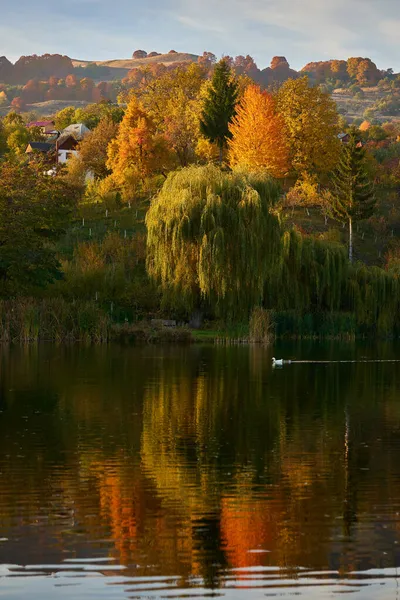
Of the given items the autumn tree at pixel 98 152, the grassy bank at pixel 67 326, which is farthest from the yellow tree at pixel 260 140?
the grassy bank at pixel 67 326

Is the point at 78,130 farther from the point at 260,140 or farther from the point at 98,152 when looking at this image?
the point at 260,140

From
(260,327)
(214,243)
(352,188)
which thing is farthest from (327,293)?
(352,188)

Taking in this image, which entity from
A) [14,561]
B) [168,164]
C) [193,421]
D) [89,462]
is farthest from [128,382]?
[168,164]

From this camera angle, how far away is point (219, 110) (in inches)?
3521

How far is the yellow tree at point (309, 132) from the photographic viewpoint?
8788 centimetres

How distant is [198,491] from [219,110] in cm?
7806

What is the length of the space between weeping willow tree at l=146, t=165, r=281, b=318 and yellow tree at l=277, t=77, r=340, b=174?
38228 millimetres

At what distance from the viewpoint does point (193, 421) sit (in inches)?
831

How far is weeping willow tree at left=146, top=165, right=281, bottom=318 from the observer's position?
49375 mm

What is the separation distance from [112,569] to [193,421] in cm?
1110

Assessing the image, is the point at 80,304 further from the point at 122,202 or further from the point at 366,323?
the point at 122,202

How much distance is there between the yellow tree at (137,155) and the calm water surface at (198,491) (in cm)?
5980

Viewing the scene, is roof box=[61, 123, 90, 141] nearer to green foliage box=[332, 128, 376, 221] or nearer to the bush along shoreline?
green foliage box=[332, 128, 376, 221]

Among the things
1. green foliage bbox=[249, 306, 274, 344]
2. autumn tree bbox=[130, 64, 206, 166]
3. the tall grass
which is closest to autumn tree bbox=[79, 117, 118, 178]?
autumn tree bbox=[130, 64, 206, 166]
